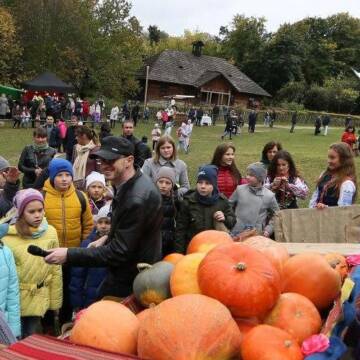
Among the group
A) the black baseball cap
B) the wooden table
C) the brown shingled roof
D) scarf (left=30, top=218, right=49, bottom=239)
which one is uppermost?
the brown shingled roof

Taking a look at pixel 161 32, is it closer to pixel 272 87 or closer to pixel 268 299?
pixel 272 87

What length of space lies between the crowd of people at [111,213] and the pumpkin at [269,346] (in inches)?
44.6

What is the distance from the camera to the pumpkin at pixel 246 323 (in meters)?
2.08

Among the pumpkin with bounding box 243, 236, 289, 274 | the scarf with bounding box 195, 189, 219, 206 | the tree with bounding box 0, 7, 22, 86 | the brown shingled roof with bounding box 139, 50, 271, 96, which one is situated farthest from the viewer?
the brown shingled roof with bounding box 139, 50, 271, 96

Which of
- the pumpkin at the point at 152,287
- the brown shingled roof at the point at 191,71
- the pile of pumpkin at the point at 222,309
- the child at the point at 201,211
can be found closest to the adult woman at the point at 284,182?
the child at the point at 201,211

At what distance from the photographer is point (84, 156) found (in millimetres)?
7184

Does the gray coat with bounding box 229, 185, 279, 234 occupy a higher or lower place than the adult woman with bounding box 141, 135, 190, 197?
lower

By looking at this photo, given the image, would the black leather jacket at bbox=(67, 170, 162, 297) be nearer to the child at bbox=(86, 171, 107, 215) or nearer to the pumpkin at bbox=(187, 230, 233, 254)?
the pumpkin at bbox=(187, 230, 233, 254)

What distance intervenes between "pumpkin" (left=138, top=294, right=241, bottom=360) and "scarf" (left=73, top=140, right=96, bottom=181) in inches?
208

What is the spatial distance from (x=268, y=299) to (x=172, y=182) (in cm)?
306

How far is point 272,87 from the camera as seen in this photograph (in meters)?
69.8

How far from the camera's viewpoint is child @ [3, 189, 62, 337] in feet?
13.2

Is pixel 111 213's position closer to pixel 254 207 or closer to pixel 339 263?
pixel 339 263

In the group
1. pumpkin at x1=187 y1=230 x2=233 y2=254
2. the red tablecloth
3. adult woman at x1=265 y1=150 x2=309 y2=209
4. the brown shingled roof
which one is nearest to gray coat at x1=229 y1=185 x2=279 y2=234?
adult woman at x1=265 y1=150 x2=309 y2=209
